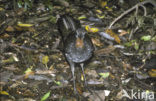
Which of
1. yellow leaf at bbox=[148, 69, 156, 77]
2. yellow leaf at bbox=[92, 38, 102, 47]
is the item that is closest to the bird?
yellow leaf at bbox=[92, 38, 102, 47]

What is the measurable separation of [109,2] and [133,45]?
210 cm

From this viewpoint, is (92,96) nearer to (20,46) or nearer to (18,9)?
(20,46)

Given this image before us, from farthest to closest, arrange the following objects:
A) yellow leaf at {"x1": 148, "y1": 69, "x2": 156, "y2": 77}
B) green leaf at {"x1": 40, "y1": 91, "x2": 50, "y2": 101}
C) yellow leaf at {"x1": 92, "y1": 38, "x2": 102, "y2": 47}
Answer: yellow leaf at {"x1": 92, "y1": 38, "x2": 102, "y2": 47} < yellow leaf at {"x1": 148, "y1": 69, "x2": 156, "y2": 77} < green leaf at {"x1": 40, "y1": 91, "x2": 50, "y2": 101}

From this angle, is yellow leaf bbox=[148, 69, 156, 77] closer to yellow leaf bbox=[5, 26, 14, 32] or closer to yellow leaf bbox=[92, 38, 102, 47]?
yellow leaf bbox=[92, 38, 102, 47]

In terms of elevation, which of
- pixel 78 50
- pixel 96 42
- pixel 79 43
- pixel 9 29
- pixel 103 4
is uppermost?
pixel 103 4

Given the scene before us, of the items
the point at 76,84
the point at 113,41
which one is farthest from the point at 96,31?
the point at 76,84

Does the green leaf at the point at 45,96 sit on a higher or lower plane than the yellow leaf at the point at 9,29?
lower

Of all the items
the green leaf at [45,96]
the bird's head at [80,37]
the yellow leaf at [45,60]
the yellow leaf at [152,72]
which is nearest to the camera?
the green leaf at [45,96]

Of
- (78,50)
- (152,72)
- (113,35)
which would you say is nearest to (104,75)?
(78,50)

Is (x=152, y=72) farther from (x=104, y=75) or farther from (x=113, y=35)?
(x=113, y=35)

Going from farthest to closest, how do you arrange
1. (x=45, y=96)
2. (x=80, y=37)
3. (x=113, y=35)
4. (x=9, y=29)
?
(x=113, y=35)
(x=9, y=29)
(x=80, y=37)
(x=45, y=96)

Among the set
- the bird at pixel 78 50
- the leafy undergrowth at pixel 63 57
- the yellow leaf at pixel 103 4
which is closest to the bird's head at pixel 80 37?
the bird at pixel 78 50

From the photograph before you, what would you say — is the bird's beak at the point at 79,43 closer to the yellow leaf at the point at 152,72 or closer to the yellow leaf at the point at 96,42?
the yellow leaf at the point at 96,42

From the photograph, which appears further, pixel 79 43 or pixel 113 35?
pixel 113 35
